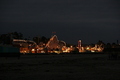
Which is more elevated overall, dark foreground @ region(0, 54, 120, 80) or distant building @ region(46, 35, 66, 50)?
distant building @ region(46, 35, 66, 50)

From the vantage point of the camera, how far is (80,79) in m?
10.7

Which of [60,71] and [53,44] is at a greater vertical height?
[53,44]

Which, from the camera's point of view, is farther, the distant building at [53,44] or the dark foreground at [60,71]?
the distant building at [53,44]

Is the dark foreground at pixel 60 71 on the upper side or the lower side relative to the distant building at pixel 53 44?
lower

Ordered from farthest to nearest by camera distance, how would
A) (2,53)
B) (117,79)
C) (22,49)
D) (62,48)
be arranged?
(62,48)
(22,49)
(2,53)
(117,79)

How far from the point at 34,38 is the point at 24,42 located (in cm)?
5734

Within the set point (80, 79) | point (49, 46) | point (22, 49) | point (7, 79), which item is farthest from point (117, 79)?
point (49, 46)

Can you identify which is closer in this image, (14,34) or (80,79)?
(80,79)

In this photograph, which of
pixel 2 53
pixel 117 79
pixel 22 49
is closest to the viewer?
pixel 117 79

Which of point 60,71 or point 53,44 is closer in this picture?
point 60,71

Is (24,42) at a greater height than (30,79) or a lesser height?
greater

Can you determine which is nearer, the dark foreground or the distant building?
the dark foreground

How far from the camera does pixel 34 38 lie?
159875mm

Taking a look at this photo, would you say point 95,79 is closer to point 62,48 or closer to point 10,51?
point 10,51
